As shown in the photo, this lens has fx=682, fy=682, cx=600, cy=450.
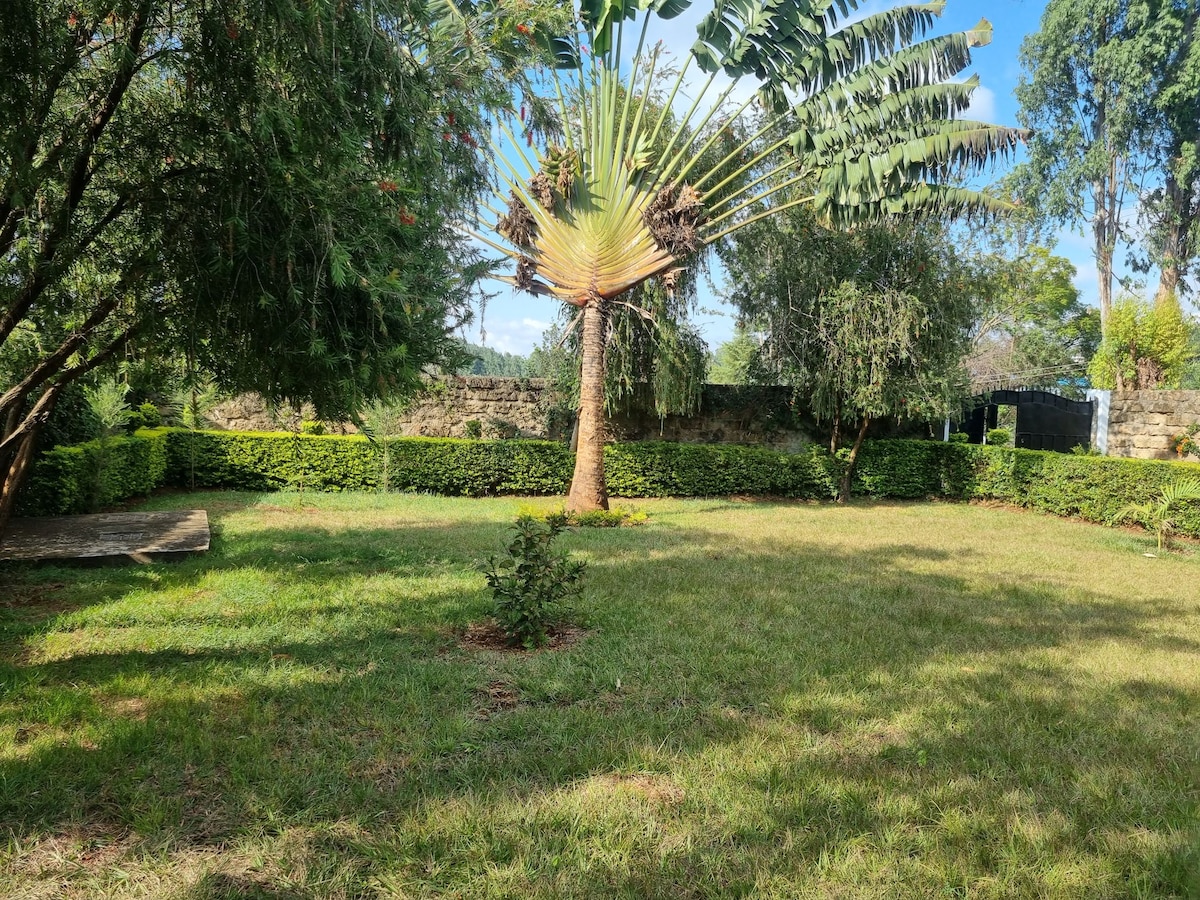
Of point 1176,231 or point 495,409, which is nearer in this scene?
point 495,409

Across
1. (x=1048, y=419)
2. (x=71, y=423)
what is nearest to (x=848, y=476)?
(x=1048, y=419)

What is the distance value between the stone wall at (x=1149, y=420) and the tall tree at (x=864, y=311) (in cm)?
290

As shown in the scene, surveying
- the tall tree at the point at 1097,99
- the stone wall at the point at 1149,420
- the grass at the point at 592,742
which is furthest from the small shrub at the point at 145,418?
the tall tree at the point at 1097,99

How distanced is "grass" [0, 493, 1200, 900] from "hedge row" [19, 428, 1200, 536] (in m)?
5.89

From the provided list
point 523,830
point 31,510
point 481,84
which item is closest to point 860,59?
point 481,84

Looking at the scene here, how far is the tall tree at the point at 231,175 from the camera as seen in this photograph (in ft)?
9.32

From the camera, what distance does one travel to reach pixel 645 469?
43.5 ft

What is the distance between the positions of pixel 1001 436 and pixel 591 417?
9996 mm

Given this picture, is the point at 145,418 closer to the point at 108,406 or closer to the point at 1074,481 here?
the point at 108,406

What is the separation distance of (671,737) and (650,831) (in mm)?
722

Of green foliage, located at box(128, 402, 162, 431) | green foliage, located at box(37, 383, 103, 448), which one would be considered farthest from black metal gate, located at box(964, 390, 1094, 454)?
green foliage, located at box(128, 402, 162, 431)

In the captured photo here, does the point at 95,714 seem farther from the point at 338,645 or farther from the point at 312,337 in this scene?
the point at 312,337

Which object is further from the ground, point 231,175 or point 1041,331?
point 1041,331

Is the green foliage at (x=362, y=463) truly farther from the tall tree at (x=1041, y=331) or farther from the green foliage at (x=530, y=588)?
the tall tree at (x=1041, y=331)
